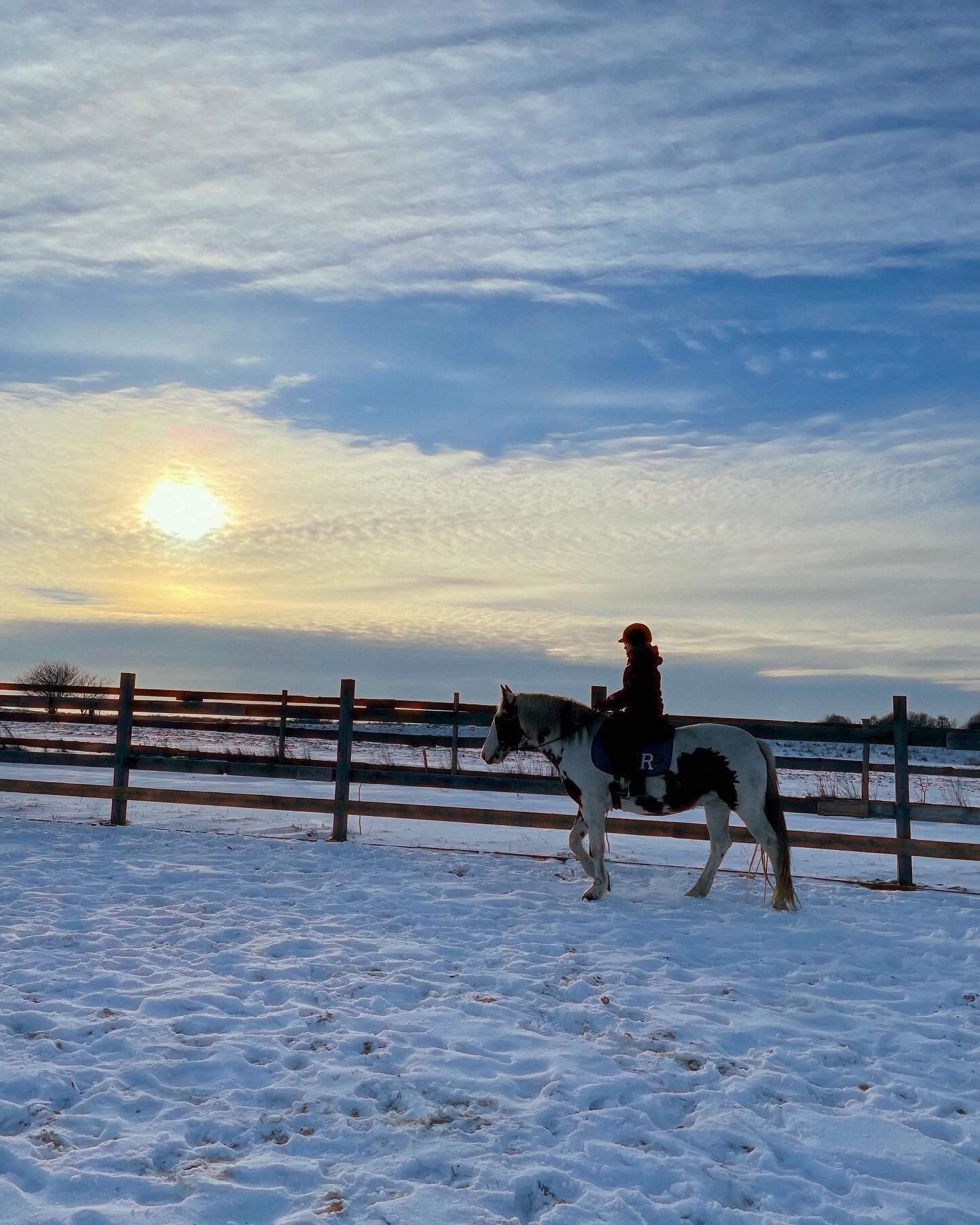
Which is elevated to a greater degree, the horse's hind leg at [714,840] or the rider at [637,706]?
the rider at [637,706]

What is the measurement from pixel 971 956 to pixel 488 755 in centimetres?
398

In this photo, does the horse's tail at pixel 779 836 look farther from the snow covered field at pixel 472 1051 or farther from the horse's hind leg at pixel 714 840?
the horse's hind leg at pixel 714 840

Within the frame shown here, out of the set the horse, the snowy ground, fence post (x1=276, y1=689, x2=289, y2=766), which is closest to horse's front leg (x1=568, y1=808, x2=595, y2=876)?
the horse

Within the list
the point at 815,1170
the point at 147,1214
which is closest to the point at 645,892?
the point at 815,1170

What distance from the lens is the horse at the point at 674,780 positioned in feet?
26.3

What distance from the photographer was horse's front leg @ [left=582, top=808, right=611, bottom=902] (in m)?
7.95

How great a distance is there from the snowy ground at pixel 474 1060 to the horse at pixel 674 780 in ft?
1.63

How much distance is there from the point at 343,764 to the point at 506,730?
268 cm

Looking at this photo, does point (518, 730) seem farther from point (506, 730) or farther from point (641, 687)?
point (641, 687)

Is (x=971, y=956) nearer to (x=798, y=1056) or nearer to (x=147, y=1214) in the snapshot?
(x=798, y=1056)

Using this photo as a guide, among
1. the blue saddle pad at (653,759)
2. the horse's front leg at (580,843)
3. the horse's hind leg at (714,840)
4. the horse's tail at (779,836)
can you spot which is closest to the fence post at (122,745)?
the horse's front leg at (580,843)

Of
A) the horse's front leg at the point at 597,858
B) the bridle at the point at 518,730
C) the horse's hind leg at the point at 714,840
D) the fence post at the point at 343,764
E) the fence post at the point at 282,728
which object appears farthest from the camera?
the fence post at the point at 282,728

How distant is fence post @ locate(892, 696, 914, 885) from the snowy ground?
49.4 inches

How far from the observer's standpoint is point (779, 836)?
796 centimetres
